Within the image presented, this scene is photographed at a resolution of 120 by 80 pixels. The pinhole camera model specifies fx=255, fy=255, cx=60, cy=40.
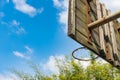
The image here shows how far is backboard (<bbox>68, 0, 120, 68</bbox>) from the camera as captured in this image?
474 cm

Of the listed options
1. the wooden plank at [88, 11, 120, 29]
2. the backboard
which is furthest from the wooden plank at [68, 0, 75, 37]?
the wooden plank at [88, 11, 120, 29]

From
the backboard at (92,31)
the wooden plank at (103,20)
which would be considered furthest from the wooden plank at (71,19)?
the wooden plank at (103,20)

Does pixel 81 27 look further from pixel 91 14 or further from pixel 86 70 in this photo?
pixel 86 70

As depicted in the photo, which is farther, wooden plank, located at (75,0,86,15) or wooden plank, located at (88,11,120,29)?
wooden plank, located at (75,0,86,15)

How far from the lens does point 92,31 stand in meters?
5.16

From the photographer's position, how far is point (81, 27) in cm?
493

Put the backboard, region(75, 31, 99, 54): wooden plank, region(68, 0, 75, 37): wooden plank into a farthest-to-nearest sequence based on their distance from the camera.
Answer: the backboard, region(75, 31, 99, 54): wooden plank, region(68, 0, 75, 37): wooden plank

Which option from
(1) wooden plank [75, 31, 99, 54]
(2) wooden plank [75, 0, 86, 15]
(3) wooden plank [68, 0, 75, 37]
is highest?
(2) wooden plank [75, 0, 86, 15]

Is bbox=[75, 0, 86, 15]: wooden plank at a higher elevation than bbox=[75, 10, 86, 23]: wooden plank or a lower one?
higher

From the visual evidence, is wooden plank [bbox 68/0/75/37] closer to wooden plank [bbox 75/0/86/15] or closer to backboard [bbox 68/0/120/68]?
backboard [bbox 68/0/120/68]

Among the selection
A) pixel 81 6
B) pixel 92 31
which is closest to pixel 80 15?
pixel 81 6

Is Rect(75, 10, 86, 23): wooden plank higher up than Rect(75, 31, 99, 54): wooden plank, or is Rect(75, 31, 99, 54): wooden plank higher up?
Rect(75, 10, 86, 23): wooden plank

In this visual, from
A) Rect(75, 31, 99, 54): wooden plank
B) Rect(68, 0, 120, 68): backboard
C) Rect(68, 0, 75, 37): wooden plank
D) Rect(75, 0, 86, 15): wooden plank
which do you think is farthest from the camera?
Rect(75, 0, 86, 15): wooden plank

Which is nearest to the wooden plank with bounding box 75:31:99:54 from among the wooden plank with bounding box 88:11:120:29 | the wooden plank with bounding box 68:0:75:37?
the wooden plank with bounding box 68:0:75:37
